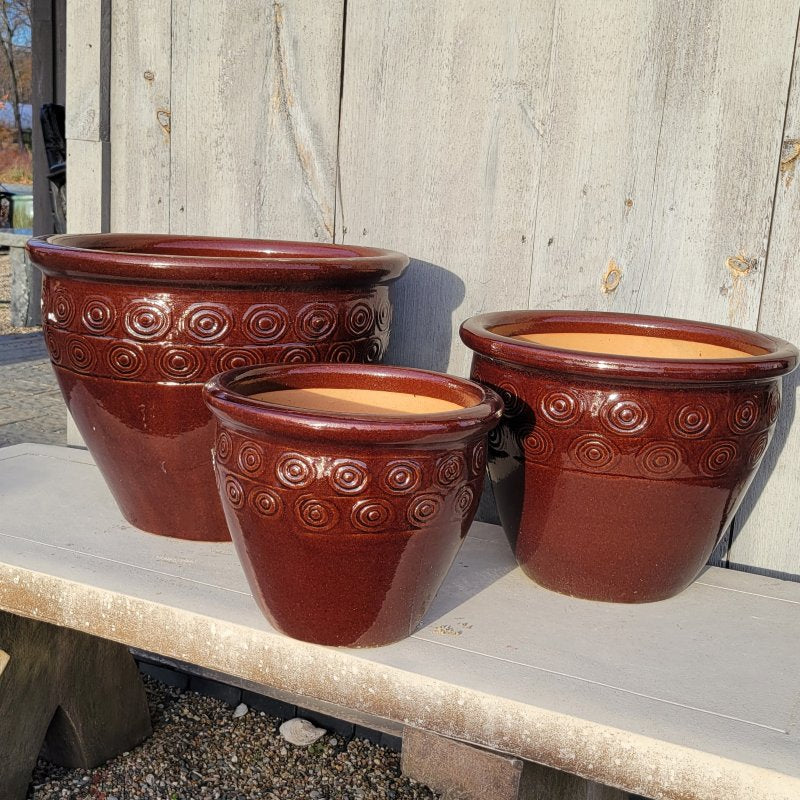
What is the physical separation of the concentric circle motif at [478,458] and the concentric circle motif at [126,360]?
474 millimetres

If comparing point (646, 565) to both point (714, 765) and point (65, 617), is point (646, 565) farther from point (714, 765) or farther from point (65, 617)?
point (65, 617)

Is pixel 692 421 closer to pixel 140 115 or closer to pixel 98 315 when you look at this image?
pixel 98 315

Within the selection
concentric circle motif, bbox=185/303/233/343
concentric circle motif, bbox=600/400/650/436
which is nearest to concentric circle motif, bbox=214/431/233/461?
concentric circle motif, bbox=185/303/233/343

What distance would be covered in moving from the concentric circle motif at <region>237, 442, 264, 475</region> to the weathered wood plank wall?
0.68 meters

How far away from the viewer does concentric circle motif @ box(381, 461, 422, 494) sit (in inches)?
39.6

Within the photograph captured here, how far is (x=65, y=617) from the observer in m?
1.27

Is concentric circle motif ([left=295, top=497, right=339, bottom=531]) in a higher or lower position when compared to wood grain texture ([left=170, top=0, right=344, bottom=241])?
lower

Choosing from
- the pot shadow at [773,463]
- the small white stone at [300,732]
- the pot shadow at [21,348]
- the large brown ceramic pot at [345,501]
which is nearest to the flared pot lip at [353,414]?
the large brown ceramic pot at [345,501]

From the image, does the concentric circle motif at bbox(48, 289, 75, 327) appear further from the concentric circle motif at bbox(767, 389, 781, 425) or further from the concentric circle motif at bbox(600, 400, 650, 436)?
the concentric circle motif at bbox(767, 389, 781, 425)

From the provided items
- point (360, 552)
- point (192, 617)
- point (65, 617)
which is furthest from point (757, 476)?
point (65, 617)

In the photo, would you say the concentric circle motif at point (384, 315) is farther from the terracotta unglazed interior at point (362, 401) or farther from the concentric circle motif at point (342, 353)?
the terracotta unglazed interior at point (362, 401)

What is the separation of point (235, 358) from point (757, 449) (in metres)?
0.66

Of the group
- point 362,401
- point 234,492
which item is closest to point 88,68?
point 362,401

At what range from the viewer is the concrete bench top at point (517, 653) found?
3.19ft
